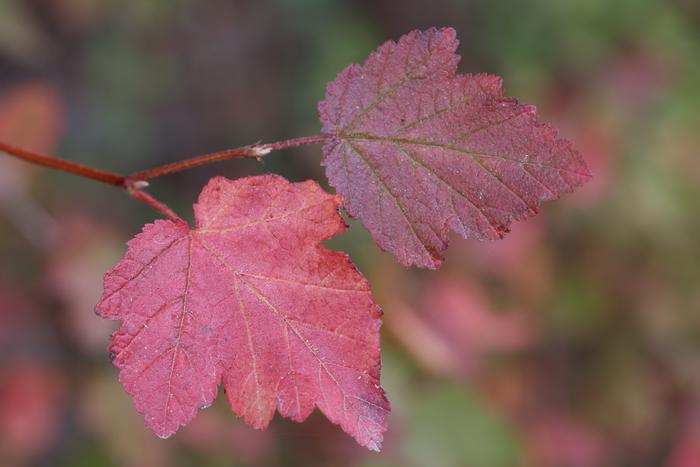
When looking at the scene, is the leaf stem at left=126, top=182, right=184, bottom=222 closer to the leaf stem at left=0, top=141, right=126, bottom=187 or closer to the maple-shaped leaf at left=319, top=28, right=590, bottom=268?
the leaf stem at left=0, top=141, right=126, bottom=187

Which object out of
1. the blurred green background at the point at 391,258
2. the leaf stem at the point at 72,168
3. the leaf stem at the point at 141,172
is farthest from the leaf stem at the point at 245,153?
the blurred green background at the point at 391,258

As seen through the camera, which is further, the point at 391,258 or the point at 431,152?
the point at 391,258

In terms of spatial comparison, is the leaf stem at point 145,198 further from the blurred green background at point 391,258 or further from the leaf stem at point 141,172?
the blurred green background at point 391,258

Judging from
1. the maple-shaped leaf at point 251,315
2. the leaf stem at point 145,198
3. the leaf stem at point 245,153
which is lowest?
the maple-shaped leaf at point 251,315

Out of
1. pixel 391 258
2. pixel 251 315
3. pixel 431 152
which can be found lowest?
pixel 251 315

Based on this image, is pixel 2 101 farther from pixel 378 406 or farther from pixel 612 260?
pixel 612 260

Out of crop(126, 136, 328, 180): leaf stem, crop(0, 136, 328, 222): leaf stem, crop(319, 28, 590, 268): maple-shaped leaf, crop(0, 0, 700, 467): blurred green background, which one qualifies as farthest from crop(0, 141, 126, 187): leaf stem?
crop(0, 0, 700, 467): blurred green background

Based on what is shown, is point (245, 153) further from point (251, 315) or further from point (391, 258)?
point (391, 258)

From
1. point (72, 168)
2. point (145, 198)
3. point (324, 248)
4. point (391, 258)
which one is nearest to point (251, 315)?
point (324, 248)
